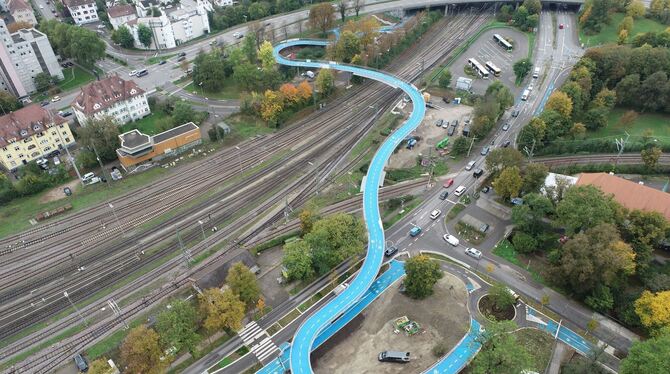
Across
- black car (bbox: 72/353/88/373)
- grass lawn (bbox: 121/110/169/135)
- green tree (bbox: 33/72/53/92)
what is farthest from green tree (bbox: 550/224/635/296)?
green tree (bbox: 33/72/53/92)

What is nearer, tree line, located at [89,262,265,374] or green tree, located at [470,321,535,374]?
green tree, located at [470,321,535,374]

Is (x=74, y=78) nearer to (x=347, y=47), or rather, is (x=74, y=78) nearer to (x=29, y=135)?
(x=29, y=135)

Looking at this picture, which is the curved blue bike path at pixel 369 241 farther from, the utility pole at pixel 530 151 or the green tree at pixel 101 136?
the green tree at pixel 101 136

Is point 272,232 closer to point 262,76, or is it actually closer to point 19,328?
point 19,328

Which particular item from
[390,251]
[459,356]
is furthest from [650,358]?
[390,251]

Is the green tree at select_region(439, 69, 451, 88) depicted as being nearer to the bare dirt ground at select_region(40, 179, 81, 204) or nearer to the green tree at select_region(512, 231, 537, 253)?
the green tree at select_region(512, 231, 537, 253)

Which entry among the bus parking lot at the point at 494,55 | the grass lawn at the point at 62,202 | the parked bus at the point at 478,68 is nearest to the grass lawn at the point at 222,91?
the grass lawn at the point at 62,202
